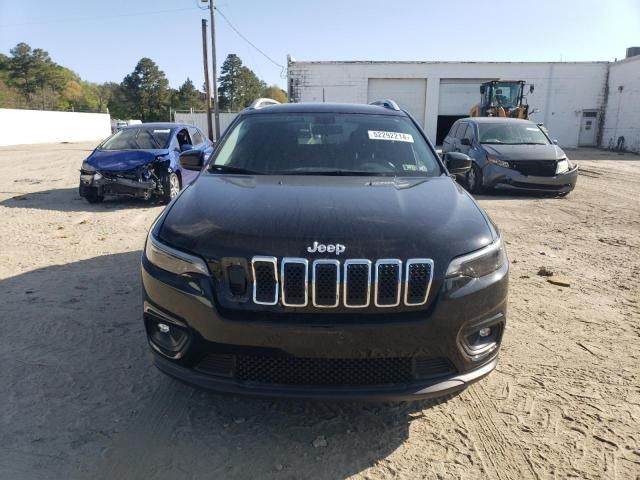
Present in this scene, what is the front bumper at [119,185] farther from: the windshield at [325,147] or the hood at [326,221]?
the hood at [326,221]

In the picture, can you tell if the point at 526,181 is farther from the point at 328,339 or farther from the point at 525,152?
the point at 328,339

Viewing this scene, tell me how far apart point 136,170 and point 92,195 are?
111cm

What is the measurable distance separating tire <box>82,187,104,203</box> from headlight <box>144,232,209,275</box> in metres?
7.34

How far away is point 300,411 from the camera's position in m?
2.68

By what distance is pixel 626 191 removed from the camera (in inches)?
465

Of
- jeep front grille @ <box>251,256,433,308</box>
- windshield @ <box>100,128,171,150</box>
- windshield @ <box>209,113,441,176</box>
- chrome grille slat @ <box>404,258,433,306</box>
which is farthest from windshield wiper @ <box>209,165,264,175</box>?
windshield @ <box>100,128,171,150</box>

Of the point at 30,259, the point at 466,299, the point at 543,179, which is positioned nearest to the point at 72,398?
the point at 466,299

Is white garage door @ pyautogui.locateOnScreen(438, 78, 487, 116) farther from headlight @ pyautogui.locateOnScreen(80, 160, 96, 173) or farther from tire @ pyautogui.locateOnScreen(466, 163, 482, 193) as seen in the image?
headlight @ pyautogui.locateOnScreen(80, 160, 96, 173)

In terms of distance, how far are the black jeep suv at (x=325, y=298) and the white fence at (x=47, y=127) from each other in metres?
38.5

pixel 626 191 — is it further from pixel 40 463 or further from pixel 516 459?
pixel 40 463

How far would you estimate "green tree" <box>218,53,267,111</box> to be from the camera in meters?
96.8

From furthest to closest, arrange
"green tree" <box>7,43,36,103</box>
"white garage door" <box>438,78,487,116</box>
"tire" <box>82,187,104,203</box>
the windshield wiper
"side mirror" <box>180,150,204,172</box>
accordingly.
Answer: "green tree" <box>7,43,36,103</box> → "white garage door" <box>438,78,487,116</box> → "tire" <box>82,187,104,203</box> → "side mirror" <box>180,150,204,172</box> → the windshield wiper

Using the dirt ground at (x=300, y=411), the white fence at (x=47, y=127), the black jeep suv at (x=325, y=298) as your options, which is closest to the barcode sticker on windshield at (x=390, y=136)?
the black jeep suv at (x=325, y=298)

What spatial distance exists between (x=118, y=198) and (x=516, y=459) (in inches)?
373
